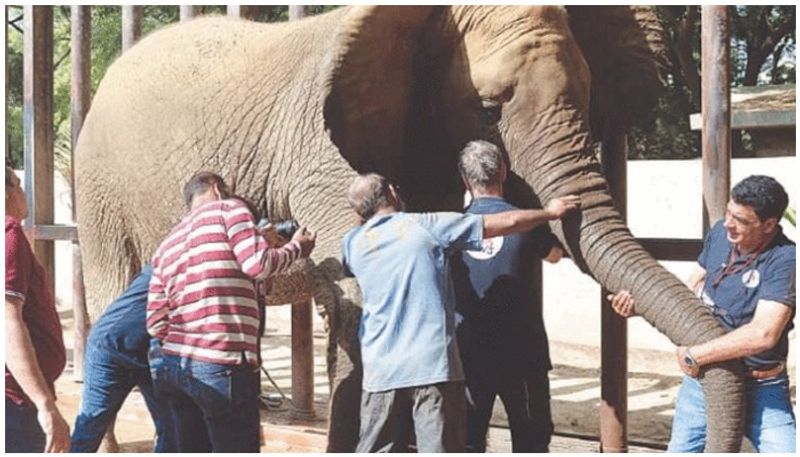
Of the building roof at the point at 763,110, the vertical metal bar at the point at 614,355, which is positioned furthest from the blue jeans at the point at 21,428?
the building roof at the point at 763,110

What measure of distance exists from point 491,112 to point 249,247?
4.29ft

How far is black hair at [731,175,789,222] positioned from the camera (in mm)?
3855

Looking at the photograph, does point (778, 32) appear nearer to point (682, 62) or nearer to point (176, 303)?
point (682, 62)

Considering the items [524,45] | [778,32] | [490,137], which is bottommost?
[490,137]

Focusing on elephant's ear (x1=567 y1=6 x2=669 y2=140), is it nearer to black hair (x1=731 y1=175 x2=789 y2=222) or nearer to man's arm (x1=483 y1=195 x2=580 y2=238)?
man's arm (x1=483 y1=195 x2=580 y2=238)

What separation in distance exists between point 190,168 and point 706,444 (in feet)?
10.5

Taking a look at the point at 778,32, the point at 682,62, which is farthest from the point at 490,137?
the point at 778,32

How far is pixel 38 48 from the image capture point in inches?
315

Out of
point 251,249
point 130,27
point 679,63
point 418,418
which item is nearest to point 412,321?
point 418,418

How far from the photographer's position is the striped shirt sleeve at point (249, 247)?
4.28m

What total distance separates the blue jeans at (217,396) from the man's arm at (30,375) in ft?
2.04

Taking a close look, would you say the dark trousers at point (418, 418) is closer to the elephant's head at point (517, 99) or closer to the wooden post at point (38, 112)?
the elephant's head at point (517, 99)

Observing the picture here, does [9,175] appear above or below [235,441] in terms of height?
above

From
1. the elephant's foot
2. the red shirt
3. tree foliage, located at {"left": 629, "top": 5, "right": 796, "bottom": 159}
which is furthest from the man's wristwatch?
tree foliage, located at {"left": 629, "top": 5, "right": 796, "bottom": 159}
